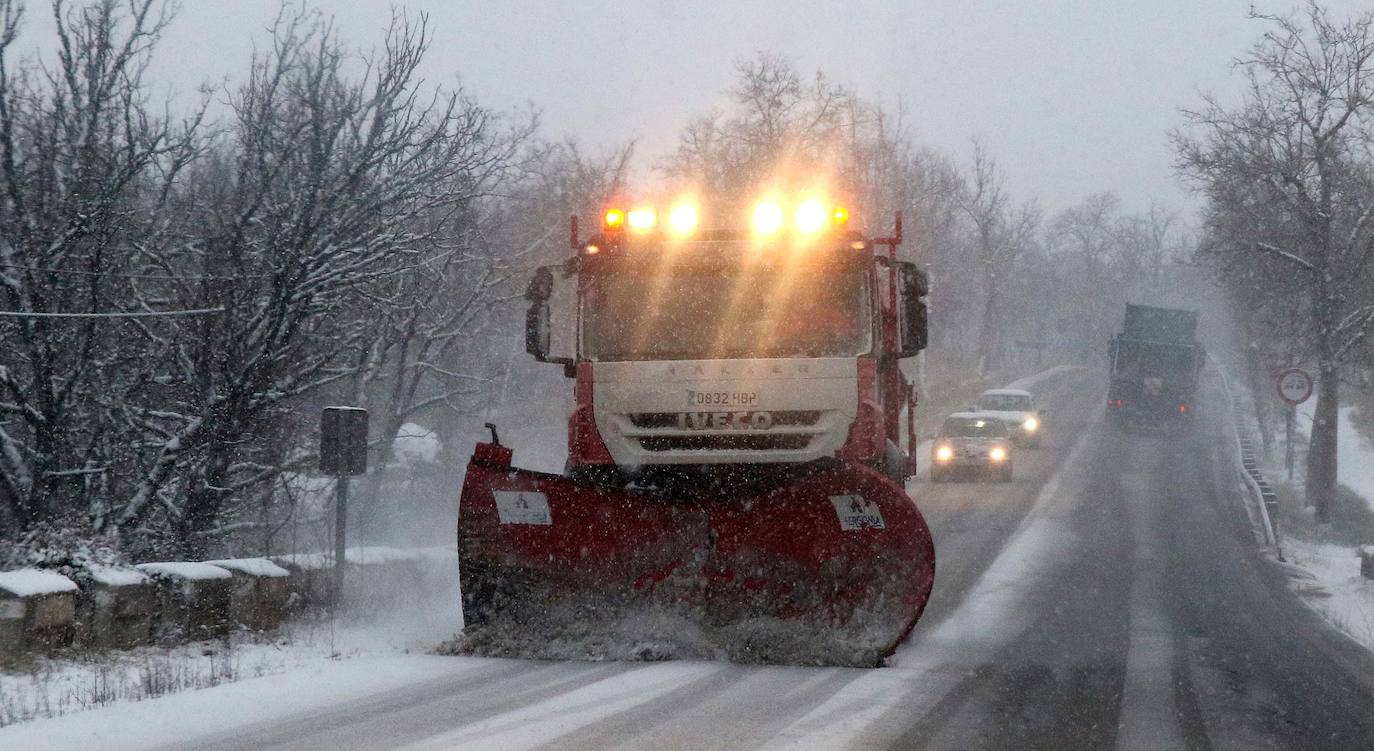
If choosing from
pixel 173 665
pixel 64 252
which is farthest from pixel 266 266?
pixel 173 665

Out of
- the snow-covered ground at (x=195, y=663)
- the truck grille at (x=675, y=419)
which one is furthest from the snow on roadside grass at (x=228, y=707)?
the truck grille at (x=675, y=419)

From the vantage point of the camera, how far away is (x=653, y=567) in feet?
31.3

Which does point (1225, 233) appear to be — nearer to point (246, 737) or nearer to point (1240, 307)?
point (1240, 307)

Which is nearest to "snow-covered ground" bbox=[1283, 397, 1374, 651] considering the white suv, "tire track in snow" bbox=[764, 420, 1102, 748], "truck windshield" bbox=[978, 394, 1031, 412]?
"tire track in snow" bbox=[764, 420, 1102, 748]

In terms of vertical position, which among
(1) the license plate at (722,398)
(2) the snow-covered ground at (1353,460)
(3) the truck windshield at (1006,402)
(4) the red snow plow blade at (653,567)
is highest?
(1) the license plate at (722,398)

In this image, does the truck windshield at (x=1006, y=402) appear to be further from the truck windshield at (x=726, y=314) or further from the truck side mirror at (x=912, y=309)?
the truck windshield at (x=726, y=314)

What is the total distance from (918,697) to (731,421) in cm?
257

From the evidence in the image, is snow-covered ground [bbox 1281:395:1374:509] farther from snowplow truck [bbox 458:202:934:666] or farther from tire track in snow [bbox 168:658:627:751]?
tire track in snow [bbox 168:658:627:751]

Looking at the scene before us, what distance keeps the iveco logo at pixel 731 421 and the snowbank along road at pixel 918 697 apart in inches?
67.9

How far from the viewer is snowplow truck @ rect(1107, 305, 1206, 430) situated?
4209 cm

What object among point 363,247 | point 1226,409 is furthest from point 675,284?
point 1226,409

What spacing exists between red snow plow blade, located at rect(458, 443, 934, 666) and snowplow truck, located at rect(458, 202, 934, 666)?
0.01 m

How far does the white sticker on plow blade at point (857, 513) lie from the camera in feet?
29.8

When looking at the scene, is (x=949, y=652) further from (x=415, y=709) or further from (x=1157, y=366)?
(x=1157, y=366)
